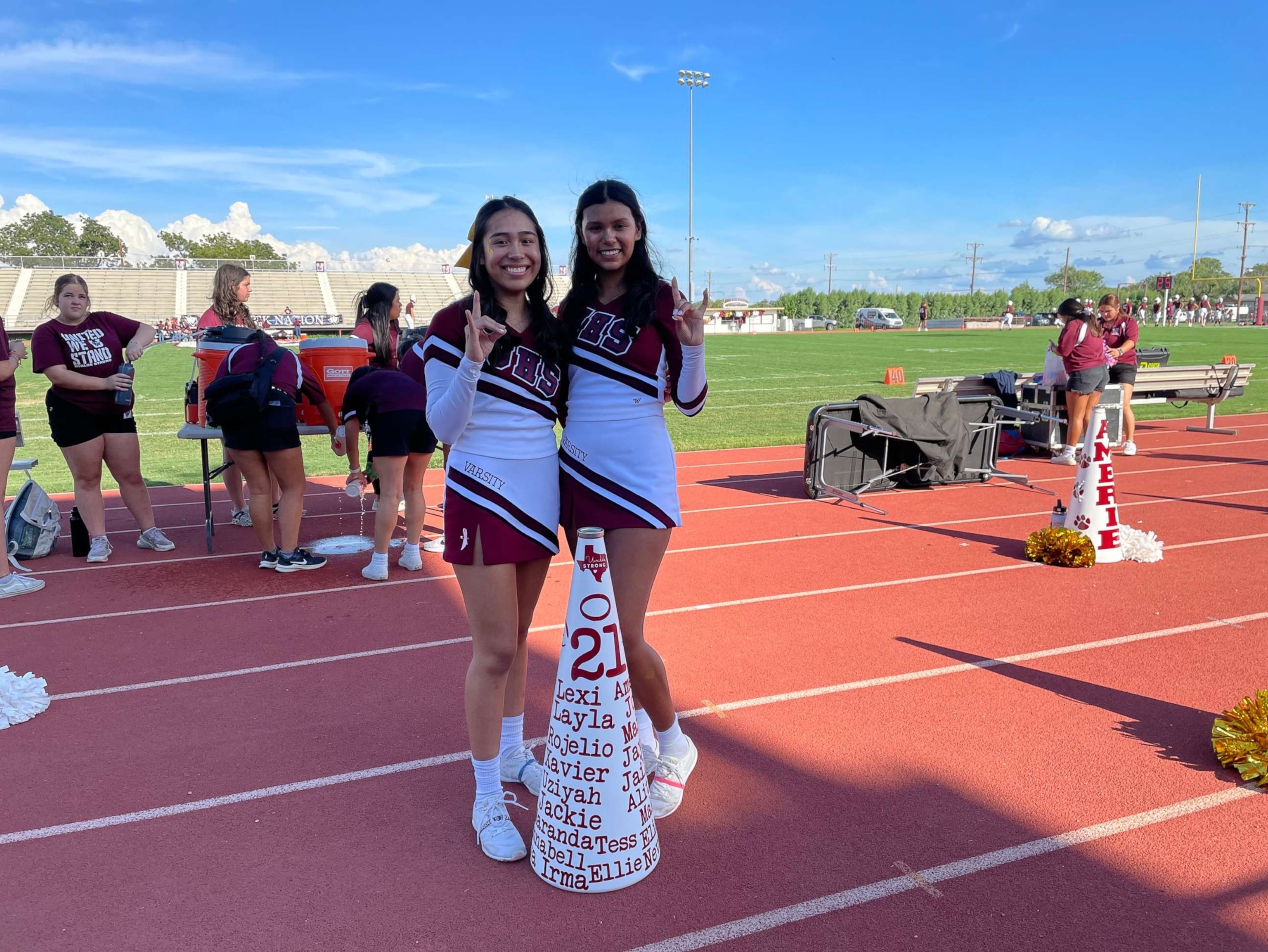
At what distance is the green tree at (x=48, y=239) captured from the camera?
84.4 metres

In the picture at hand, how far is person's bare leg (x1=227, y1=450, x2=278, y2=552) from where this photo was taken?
580 centimetres

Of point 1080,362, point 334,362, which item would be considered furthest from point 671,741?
point 1080,362

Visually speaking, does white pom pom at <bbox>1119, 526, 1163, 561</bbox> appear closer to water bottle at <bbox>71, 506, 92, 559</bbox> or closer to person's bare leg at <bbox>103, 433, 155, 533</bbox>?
person's bare leg at <bbox>103, 433, 155, 533</bbox>

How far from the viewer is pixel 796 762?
3.37 metres

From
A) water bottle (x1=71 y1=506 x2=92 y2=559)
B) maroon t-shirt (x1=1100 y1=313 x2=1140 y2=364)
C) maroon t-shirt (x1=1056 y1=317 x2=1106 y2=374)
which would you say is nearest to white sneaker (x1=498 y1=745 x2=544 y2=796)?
water bottle (x1=71 y1=506 x2=92 y2=559)

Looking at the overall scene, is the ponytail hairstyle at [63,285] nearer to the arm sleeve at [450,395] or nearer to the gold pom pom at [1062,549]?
the arm sleeve at [450,395]

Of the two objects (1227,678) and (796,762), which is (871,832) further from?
(1227,678)

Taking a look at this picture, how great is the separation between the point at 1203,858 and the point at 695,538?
14.7 feet

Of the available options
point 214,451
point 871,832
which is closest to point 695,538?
point 871,832

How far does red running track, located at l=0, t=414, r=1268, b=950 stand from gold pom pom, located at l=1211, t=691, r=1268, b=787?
0.12 meters

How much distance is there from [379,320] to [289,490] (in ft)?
4.43

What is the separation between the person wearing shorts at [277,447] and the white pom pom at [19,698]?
2.05m

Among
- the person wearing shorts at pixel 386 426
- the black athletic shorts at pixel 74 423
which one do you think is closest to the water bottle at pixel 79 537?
the black athletic shorts at pixel 74 423

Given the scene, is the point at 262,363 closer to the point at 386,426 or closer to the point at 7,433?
the point at 386,426
